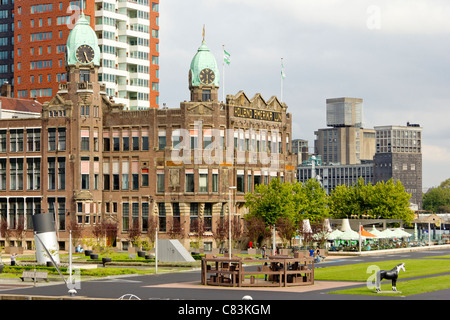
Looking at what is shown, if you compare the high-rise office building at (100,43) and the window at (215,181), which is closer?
the window at (215,181)

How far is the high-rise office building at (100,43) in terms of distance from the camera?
178500 millimetres

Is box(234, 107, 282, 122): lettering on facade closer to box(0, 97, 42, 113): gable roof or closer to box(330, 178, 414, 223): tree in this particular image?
box(330, 178, 414, 223): tree

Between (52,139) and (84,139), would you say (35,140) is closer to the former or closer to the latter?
(52,139)

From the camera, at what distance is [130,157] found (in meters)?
133

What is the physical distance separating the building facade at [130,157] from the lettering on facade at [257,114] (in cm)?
15

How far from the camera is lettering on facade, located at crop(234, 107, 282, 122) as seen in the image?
436 ft

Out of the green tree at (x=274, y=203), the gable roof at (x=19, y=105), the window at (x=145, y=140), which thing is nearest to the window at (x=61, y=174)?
the window at (x=145, y=140)

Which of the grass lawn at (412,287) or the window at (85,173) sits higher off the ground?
the window at (85,173)

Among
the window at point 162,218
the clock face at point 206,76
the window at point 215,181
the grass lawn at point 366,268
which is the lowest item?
the grass lawn at point 366,268

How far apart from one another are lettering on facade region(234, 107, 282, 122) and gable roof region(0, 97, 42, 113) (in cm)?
4279

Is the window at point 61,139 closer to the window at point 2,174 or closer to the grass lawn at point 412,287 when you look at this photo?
the window at point 2,174

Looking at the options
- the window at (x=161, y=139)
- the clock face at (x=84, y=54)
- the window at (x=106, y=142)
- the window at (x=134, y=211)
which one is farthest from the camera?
the window at (x=106, y=142)

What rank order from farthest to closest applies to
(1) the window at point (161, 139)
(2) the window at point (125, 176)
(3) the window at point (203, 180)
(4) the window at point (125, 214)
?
(2) the window at point (125, 176) < (4) the window at point (125, 214) < (1) the window at point (161, 139) < (3) the window at point (203, 180)
